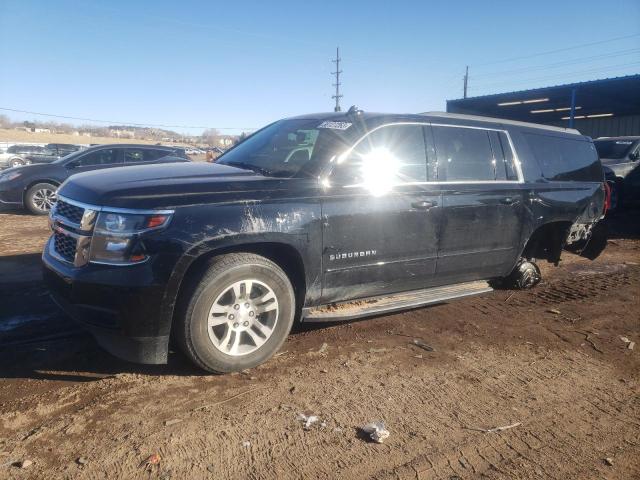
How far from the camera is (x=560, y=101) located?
2339 centimetres

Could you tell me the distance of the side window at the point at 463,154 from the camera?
417cm

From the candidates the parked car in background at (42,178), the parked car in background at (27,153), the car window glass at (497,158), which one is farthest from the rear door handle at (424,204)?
the parked car in background at (27,153)

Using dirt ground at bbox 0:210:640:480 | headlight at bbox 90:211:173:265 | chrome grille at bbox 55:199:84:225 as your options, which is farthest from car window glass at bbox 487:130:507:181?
chrome grille at bbox 55:199:84:225

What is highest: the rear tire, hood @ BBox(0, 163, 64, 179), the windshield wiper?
the windshield wiper

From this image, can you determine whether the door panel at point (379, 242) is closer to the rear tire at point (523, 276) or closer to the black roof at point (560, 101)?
the rear tire at point (523, 276)

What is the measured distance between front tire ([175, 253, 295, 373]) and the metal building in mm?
19911

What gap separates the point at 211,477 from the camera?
2.26 m

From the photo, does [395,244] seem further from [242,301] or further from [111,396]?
[111,396]

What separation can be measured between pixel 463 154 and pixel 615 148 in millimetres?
10130

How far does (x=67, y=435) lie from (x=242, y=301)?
49.6 inches

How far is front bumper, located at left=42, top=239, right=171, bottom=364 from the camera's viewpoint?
9.29ft

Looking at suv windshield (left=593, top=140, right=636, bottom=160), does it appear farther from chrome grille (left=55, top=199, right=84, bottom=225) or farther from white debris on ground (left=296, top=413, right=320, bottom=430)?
chrome grille (left=55, top=199, right=84, bottom=225)

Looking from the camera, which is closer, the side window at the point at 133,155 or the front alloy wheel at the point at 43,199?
the front alloy wheel at the point at 43,199

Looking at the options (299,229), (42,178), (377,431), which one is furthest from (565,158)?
(42,178)
